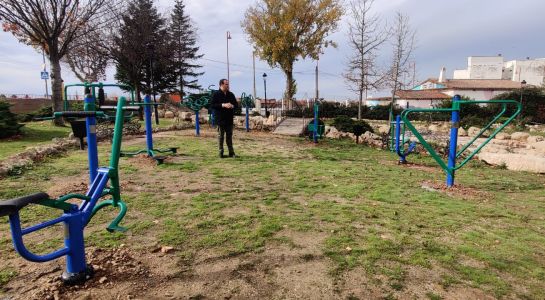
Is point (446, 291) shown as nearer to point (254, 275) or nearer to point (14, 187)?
point (254, 275)

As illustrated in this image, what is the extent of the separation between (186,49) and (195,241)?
32.4 meters

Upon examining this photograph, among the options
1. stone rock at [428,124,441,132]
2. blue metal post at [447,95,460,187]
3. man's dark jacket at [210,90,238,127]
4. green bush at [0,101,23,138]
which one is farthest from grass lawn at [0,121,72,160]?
stone rock at [428,124,441,132]

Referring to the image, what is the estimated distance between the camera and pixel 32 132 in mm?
11383

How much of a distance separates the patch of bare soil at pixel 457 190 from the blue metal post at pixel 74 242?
4.88 meters

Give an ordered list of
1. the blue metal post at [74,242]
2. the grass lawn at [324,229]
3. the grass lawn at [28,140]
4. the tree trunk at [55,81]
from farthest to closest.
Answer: the tree trunk at [55,81], the grass lawn at [28,140], the grass lawn at [324,229], the blue metal post at [74,242]

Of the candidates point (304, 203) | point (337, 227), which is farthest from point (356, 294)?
point (304, 203)

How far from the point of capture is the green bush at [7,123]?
9.95 metres

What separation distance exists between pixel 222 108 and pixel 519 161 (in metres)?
7.06

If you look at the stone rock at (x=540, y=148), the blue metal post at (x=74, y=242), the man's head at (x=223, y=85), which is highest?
the man's head at (x=223, y=85)

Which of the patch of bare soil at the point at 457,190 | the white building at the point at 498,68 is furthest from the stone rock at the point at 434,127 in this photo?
the white building at the point at 498,68

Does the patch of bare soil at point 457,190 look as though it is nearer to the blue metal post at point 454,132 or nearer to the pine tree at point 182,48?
the blue metal post at point 454,132

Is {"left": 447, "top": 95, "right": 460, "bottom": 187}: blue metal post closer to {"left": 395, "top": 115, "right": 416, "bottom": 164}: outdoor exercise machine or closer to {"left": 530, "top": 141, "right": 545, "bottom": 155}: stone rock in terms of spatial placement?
{"left": 395, "top": 115, "right": 416, "bottom": 164}: outdoor exercise machine

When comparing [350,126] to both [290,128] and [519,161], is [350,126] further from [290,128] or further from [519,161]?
[519,161]

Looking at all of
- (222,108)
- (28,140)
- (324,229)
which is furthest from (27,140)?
(324,229)
